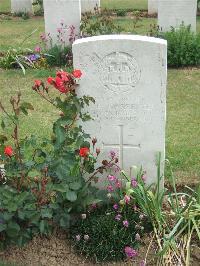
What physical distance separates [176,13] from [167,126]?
3567 mm

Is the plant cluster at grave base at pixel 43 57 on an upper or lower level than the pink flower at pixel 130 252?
upper

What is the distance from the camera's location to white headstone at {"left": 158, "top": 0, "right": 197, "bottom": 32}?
9695mm

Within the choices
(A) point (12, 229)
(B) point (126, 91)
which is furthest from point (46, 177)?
(B) point (126, 91)

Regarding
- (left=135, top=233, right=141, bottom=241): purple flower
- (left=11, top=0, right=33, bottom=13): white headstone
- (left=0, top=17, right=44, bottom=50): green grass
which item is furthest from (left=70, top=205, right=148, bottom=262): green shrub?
(left=11, top=0, right=33, bottom=13): white headstone

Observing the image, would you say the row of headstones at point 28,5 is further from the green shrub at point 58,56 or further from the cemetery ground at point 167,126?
the green shrub at point 58,56

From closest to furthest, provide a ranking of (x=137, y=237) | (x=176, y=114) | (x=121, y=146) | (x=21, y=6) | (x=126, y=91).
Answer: (x=137, y=237) < (x=126, y=91) < (x=121, y=146) < (x=176, y=114) < (x=21, y=6)

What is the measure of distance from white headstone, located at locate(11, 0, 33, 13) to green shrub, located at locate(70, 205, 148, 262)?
11601mm

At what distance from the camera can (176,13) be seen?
9789 mm

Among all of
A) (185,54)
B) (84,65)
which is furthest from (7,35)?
(84,65)

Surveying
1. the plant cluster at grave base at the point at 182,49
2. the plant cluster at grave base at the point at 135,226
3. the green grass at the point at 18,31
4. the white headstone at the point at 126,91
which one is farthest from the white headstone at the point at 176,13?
the plant cluster at grave base at the point at 135,226

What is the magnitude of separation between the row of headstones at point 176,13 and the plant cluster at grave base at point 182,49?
52 centimetres

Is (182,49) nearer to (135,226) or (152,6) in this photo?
(135,226)

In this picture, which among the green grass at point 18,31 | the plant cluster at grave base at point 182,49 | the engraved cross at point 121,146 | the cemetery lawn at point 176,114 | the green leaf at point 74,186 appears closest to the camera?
the green leaf at point 74,186

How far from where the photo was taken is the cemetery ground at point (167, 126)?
4254mm
